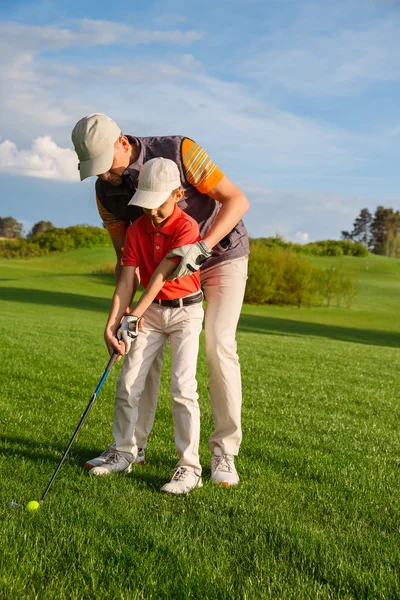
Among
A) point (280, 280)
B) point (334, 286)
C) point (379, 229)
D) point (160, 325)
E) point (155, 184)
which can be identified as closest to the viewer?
point (155, 184)

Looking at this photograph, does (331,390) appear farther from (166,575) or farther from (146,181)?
(166,575)

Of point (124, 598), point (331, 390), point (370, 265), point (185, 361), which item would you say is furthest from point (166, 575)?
point (370, 265)

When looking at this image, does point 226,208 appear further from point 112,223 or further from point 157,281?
point 112,223

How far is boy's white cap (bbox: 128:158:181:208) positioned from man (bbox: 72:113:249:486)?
25cm

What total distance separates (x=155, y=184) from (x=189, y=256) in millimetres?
507

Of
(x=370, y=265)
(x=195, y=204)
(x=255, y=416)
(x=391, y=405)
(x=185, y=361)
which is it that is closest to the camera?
(x=185, y=361)

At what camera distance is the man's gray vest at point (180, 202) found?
5070mm

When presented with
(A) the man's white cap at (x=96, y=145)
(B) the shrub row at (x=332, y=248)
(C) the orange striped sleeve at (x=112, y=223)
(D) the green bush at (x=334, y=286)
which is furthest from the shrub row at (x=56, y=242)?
(A) the man's white cap at (x=96, y=145)

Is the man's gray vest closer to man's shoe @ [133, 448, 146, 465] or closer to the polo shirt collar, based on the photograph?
the polo shirt collar

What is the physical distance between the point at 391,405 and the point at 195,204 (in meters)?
6.11

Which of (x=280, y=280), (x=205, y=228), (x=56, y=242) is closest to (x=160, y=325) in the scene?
(x=205, y=228)

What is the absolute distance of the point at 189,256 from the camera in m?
4.77

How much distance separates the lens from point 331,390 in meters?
11.5

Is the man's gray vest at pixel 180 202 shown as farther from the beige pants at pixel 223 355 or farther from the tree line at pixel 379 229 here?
the tree line at pixel 379 229
